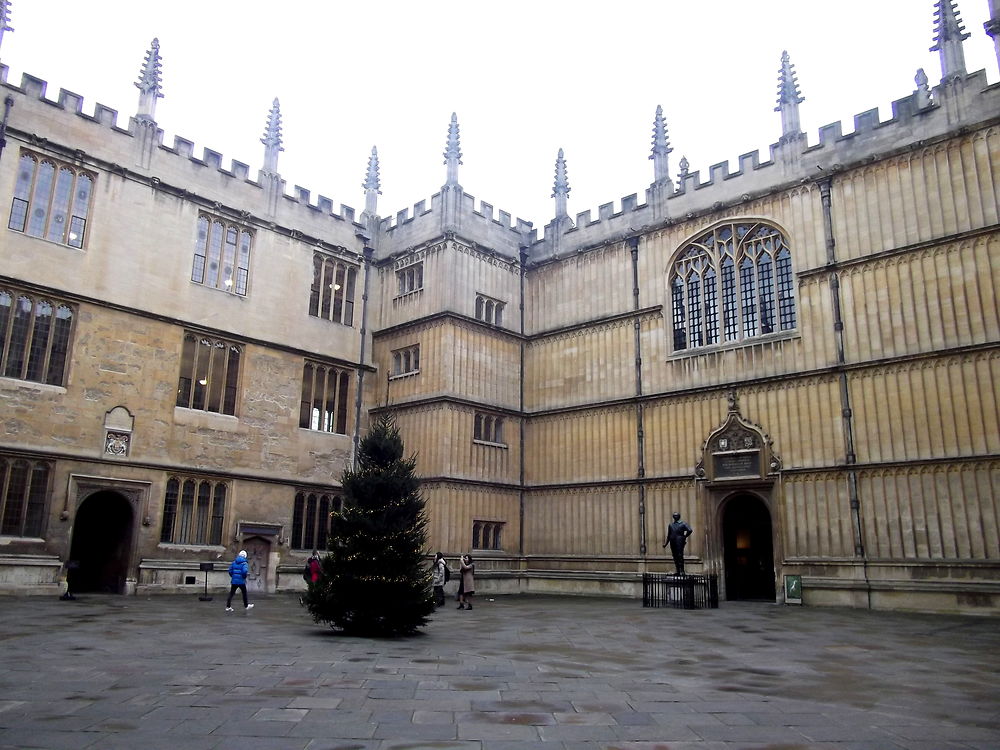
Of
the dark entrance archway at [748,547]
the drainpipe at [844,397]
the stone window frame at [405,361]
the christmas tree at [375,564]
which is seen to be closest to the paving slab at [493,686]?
the christmas tree at [375,564]

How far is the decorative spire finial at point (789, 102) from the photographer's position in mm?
23656

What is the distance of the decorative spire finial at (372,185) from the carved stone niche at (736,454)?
16281 mm

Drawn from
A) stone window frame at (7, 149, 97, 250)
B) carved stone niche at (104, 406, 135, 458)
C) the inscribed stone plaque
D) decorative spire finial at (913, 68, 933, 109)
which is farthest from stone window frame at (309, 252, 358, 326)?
decorative spire finial at (913, 68, 933, 109)

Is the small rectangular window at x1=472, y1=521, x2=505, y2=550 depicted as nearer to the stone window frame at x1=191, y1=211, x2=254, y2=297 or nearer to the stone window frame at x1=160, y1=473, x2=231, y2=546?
the stone window frame at x1=160, y1=473, x2=231, y2=546

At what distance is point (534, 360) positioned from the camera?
2930 cm

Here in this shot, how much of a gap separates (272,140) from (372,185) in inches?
196

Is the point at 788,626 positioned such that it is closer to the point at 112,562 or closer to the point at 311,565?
the point at 311,565

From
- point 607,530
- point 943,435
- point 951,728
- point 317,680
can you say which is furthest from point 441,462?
point 951,728

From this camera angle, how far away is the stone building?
1989cm

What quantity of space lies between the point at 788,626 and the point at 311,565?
Answer: 11.6 meters

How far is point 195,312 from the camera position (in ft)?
79.1

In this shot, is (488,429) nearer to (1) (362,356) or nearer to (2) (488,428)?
(2) (488,428)

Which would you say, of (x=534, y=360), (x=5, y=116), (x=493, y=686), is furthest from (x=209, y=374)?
(x=493, y=686)

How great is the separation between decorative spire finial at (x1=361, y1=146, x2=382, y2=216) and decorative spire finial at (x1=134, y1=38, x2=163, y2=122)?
8.81 metres
